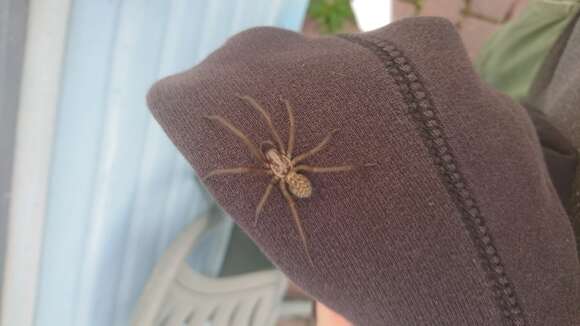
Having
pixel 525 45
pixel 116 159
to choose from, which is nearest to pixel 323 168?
pixel 116 159

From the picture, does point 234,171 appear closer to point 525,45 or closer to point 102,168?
point 102,168

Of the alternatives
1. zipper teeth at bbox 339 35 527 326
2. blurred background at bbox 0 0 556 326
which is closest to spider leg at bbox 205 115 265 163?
zipper teeth at bbox 339 35 527 326

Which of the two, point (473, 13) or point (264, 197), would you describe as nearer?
point (264, 197)

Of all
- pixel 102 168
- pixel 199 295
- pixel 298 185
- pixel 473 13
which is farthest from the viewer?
pixel 473 13

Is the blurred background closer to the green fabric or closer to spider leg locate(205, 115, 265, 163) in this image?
the green fabric

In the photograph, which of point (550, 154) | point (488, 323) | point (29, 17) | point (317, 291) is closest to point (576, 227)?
point (550, 154)

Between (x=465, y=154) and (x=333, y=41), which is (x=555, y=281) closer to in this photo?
(x=465, y=154)

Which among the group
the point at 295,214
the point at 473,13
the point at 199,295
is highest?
the point at 473,13
